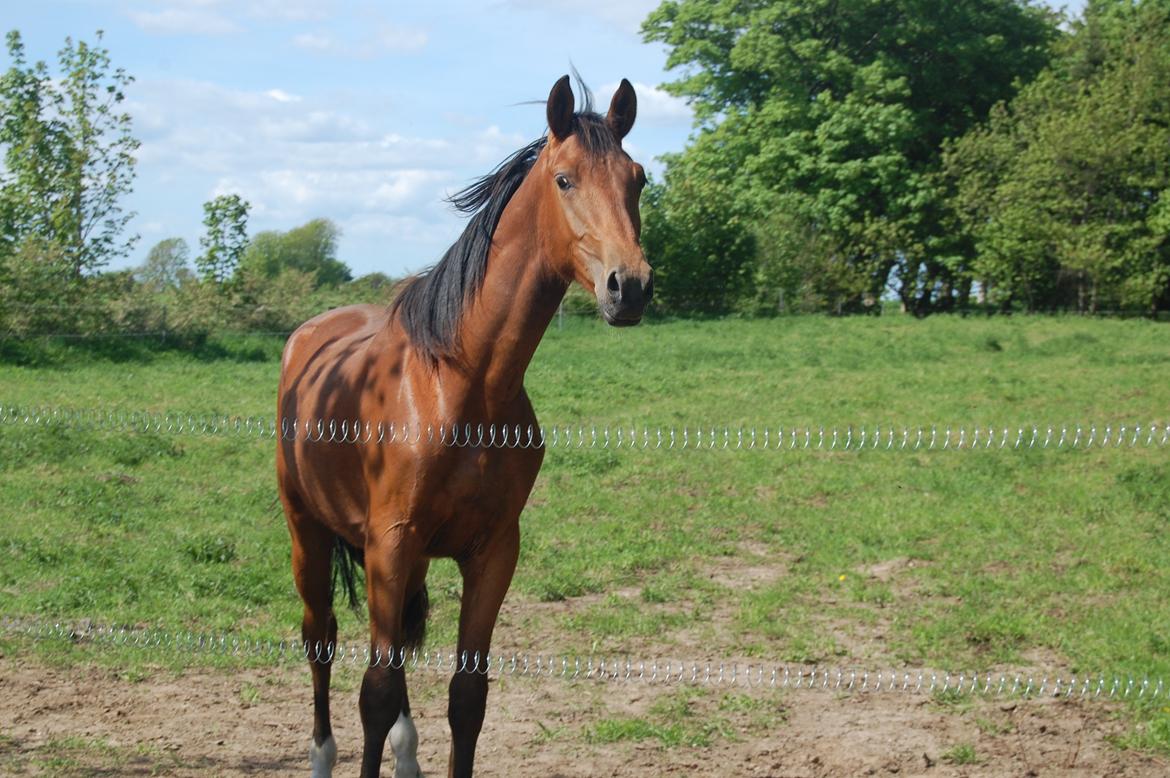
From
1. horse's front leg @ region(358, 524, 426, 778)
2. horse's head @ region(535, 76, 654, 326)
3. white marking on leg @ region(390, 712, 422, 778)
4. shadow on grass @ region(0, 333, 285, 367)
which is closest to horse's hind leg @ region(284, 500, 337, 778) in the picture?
A: white marking on leg @ region(390, 712, 422, 778)

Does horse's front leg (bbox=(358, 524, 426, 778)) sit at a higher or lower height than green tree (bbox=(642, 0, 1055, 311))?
lower

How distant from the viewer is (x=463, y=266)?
446 centimetres

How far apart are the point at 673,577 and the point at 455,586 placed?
153 centimetres

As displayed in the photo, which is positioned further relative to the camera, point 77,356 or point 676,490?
point 77,356

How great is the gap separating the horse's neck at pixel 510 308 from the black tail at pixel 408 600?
49.6 inches

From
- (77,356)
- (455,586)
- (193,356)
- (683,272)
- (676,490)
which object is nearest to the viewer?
(455,586)

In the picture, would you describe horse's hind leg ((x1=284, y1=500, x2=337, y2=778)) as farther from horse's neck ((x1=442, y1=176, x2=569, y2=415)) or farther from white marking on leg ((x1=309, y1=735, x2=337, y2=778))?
horse's neck ((x1=442, y1=176, x2=569, y2=415))

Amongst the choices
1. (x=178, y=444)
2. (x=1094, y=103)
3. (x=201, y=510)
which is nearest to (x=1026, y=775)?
(x=201, y=510)

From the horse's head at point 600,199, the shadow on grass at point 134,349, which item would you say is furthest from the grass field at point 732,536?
the shadow on grass at point 134,349

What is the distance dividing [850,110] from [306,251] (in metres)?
25.0

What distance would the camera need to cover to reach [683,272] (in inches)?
1241

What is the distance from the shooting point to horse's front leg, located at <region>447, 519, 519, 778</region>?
173 inches

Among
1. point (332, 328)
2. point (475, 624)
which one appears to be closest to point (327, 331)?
point (332, 328)

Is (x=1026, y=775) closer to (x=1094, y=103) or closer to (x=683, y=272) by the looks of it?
(x=683, y=272)
